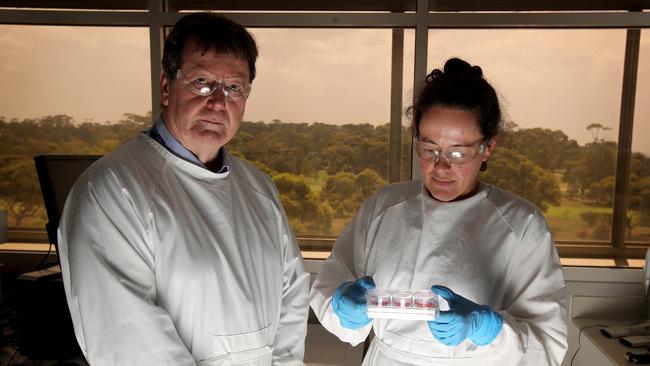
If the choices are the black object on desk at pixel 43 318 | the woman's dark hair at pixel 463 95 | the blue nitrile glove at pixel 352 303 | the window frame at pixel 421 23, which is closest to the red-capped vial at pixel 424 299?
the blue nitrile glove at pixel 352 303

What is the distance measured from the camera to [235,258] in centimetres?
116

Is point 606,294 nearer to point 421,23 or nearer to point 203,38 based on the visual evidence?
A: point 421,23

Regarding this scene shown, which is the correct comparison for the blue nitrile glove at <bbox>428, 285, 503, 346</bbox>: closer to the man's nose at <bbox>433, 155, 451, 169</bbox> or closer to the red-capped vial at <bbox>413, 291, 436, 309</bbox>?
the red-capped vial at <bbox>413, 291, 436, 309</bbox>

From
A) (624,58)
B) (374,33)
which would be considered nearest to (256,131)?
(374,33)

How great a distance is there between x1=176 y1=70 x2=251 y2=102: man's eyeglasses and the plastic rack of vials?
1.95ft

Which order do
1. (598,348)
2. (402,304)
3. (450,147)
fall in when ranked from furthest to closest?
(598,348) → (450,147) → (402,304)

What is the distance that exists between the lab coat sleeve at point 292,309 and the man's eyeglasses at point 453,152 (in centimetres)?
44

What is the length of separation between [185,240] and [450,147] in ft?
2.29

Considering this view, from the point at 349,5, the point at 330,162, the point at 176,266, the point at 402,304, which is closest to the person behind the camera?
the point at 176,266

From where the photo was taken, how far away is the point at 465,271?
1297 mm

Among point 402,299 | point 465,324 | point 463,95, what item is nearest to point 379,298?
point 402,299

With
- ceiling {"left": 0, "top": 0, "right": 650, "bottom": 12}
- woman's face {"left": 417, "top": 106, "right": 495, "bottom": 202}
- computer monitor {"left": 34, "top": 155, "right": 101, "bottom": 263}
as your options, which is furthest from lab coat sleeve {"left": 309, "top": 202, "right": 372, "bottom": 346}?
ceiling {"left": 0, "top": 0, "right": 650, "bottom": 12}

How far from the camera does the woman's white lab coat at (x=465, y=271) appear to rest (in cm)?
120

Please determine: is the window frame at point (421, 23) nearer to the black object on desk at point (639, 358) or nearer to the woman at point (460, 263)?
the black object on desk at point (639, 358)
